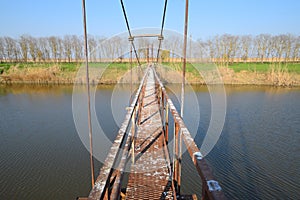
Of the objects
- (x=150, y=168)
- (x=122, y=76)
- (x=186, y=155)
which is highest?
(x=122, y=76)

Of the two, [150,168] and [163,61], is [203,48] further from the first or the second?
[150,168]

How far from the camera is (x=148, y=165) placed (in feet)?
6.28

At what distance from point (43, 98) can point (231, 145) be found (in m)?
9.86

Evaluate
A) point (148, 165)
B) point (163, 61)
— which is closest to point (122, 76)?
point (163, 61)

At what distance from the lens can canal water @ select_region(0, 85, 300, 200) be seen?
363 cm

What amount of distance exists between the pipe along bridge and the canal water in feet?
5.68

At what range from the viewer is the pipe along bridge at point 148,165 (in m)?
0.66

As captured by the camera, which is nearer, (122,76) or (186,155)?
(186,155)

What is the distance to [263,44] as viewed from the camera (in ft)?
73.0

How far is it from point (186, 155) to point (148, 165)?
2927 millimetres

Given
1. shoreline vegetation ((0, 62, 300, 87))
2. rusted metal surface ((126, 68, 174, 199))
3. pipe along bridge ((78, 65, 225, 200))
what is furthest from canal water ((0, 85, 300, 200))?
shoreline vegetation ((0, 62, 300, 87))

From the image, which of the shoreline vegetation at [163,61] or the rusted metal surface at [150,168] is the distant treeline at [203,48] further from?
the rusted metal surface at [150,168]

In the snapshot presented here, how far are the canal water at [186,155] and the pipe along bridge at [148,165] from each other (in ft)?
5.68

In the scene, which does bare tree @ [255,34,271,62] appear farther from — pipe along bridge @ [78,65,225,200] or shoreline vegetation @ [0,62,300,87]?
pipe along bridge @ [78,65,225,200]
